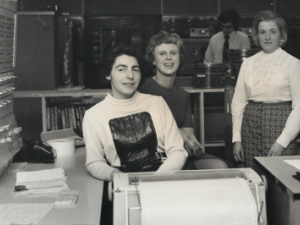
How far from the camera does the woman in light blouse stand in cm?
222

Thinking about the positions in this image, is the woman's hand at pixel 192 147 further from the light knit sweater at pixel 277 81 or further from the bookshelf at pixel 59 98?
the bookshelf at pixel 59 98

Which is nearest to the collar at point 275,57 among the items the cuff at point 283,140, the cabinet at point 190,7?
the cuff at point 283,140

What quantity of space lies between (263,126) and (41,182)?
1.28 meters

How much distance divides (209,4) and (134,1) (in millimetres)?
1066

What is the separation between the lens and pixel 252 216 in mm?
1122

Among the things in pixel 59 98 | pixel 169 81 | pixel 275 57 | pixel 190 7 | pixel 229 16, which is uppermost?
pixel 190 7

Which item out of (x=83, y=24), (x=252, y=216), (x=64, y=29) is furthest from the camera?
(x=83, y=24)

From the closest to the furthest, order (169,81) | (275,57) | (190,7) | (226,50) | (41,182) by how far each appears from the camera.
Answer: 1. (41,182)
2. (275,57)
3. (169,81)
4. (226,50)
5. (190,7)

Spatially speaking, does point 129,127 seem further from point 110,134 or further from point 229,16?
point 229,16

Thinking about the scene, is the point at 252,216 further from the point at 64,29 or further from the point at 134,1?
the point at 134,1

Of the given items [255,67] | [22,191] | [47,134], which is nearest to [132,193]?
[22,191]

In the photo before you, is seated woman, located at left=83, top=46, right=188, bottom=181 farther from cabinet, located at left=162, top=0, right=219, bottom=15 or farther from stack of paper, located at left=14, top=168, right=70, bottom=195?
cabinet, located at left=162, top=0, right=219, bottom=15

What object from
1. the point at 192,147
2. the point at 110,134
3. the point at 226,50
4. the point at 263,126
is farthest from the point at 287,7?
the point at 110,134

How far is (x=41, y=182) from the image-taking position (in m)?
1.59
